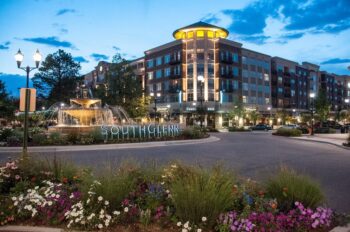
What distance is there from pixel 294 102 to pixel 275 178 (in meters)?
102

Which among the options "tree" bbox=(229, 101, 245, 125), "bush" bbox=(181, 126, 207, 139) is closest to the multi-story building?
"tree" bbox=(229, 101, 245, 125)

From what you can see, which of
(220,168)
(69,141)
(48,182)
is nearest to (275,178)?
(220,168)

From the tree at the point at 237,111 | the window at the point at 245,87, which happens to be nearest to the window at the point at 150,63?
the window at the point at 245,87

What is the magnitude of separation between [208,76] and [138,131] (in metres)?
47.5

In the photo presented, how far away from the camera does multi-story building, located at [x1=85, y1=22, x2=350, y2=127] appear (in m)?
69.6

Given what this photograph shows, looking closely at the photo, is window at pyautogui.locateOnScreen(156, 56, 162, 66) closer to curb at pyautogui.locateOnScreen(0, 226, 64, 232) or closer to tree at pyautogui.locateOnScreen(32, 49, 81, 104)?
tree at pyautogui.locateOnScreen(32, 49, 81, 104)

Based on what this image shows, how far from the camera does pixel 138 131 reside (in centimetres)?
2512

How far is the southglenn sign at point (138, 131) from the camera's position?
23.2m

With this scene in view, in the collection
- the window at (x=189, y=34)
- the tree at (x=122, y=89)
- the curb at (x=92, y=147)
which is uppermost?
the window at (x=189, y=34)

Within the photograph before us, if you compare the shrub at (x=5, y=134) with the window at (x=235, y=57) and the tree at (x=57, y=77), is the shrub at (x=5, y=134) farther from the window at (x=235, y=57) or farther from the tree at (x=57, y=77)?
the window at (x=235, y=57)

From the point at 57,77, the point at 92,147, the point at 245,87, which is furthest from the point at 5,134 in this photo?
the point at 245,87

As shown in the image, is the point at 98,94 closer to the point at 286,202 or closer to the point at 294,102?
the point at 286,202

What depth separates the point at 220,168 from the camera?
5730 millimetres

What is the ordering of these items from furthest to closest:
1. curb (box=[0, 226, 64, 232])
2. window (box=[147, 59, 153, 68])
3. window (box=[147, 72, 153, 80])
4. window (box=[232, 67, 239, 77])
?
window (box=[147, 72, 153, 80]) → window (box=[147, 59, 153, 68]) → window (box=[232, 67, 239, 77]) → curb (box=[0, 226, 64, 232])
